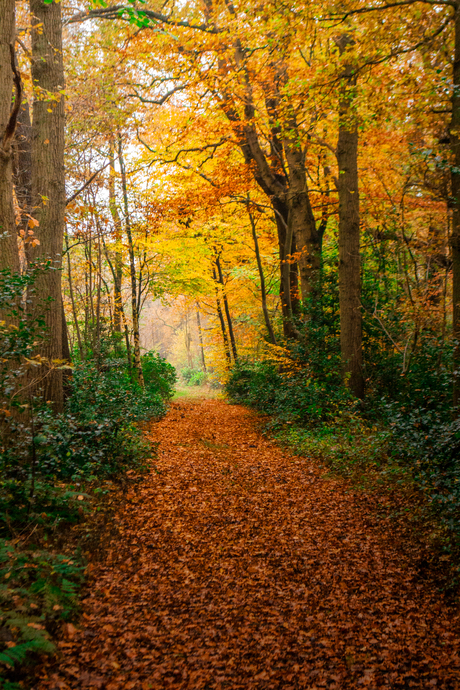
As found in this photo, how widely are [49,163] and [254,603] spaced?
22.1 ft

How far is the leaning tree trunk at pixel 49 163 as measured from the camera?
6.30 m

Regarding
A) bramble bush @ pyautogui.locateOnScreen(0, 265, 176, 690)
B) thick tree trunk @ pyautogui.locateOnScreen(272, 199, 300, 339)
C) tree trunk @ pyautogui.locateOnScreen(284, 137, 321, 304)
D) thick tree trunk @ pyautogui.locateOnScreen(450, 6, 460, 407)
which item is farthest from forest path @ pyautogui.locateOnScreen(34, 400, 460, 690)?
thick tree trunk @ pyautogui.locateOnScreen(272, 199, 300, 339)

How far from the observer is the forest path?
277cm

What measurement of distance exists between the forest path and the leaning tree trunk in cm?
276

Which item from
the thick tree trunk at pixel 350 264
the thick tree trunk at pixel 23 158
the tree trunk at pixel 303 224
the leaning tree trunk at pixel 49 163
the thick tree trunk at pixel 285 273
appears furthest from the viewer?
the thick tree trunk at pixel 285 273

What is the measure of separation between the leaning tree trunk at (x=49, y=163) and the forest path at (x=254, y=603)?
9.06ft

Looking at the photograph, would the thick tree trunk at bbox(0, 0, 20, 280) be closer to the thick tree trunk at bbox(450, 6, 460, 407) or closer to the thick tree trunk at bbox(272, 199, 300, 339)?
the thick tree trunk at bbox(450, 6, 460, 407)

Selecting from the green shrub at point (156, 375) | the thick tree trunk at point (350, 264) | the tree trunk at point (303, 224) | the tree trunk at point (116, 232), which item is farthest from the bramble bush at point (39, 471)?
the green shrub at point (156, 375)

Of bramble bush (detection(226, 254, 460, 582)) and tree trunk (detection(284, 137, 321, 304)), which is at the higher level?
tree trunk (detection(284, 137, 321, 304))

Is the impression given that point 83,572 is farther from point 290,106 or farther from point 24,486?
point 290,106

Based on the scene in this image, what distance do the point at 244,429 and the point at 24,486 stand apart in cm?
652

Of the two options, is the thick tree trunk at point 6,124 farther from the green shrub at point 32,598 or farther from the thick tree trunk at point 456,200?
the thick tree trunk at point 456,200

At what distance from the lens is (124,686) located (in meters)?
2.64

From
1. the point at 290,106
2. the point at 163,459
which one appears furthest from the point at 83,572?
the point at 290,106
